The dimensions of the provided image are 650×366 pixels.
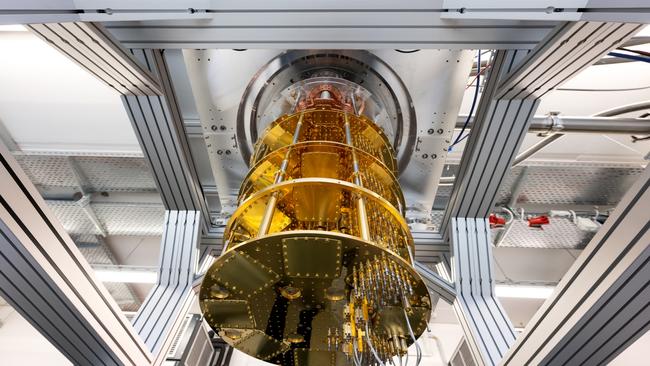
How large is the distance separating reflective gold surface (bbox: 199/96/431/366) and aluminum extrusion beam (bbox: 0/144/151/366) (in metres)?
0.49

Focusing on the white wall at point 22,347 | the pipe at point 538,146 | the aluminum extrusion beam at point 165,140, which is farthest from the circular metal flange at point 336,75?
the white wall at point 22,347

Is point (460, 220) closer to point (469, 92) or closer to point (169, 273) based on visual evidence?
point (469, 92)

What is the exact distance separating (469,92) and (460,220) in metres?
1.27

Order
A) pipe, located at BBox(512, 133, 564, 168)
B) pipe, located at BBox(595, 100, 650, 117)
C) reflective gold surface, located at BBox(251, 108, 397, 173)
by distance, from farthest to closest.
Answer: pipe, located at BBox(512, 133, 564, 168) → pipe, located at BBox(595, 100, 650, 117) → reflective gold surface, located at BBox(251, 108, 397, 173)

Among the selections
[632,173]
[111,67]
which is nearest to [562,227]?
[632,173]

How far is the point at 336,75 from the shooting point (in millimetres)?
2256

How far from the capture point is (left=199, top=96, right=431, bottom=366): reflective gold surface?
4.18 feet

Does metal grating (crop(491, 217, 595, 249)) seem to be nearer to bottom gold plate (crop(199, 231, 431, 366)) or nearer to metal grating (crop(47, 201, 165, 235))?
bottom gold plate (crop(199, 231, 431, 366))

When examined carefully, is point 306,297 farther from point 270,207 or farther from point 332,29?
point 332,29

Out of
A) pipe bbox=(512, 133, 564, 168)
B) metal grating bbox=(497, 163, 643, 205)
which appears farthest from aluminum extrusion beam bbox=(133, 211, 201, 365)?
metal grating bbox=(497, 163, 643, 205)

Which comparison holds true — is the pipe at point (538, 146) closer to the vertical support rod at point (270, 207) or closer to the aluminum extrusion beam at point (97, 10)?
the vertical support rod at point (270, 207)

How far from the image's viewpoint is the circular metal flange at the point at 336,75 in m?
2.22

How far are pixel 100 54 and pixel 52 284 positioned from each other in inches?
41.8

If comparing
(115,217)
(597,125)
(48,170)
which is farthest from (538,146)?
(48,170)
